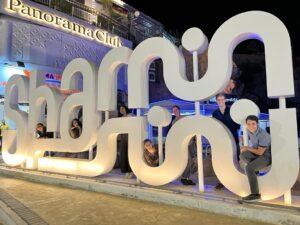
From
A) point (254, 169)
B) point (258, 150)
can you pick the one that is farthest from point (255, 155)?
point (254, 169)

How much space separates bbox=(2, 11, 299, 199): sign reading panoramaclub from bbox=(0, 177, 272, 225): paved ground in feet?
2.24

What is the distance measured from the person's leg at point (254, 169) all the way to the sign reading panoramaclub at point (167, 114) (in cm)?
12

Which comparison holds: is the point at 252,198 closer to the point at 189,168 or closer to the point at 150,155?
the point at 189,168

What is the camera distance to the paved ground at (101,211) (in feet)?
14.5

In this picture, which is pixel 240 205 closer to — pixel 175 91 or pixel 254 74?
pixel 175 91

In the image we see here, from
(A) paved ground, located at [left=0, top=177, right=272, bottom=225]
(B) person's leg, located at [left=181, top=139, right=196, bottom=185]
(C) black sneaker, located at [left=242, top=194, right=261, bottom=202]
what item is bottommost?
(A) paved ground, located at [left=0, top=177, right=272, bottom=225]

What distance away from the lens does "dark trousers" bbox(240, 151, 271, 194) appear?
4621 mm

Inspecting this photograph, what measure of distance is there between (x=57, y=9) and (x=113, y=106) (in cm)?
1229

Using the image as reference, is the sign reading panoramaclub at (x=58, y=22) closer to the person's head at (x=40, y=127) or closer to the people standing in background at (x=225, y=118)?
the person's head at (x=40, y=127)

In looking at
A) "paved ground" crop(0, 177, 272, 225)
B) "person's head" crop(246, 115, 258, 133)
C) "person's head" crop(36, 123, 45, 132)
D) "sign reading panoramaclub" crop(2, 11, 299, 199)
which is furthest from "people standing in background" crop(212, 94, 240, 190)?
"person's head" crop(36, 123, 45, 132)

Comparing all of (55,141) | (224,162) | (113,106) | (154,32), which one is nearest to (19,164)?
(55,141)

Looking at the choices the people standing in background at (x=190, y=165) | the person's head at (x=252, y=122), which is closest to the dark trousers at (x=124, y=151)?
the people standing in background at (x=190, y=165)

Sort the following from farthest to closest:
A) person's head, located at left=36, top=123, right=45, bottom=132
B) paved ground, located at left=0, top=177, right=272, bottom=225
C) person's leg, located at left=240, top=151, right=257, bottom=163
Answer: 1. person's head, located at left=36, top=123, right=45, bottom=132
2. person's leg, located at left=240, top=151, right=257, bottom=163
3. paved ground, located at left=0, top=177, right=272, bottom=225

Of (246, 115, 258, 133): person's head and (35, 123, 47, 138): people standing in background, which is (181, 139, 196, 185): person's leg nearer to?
(246, 115, 258, 133): person's head
